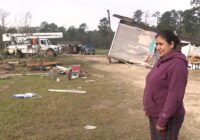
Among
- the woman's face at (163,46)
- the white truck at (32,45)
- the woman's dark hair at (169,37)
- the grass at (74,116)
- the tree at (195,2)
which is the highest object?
the tree at (195,2)

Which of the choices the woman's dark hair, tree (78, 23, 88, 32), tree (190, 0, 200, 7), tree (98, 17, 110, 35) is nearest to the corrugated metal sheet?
the woman's dark hair

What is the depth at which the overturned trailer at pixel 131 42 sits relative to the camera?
28.9 metres

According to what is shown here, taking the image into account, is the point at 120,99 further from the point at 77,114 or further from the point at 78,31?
the point at 78,31

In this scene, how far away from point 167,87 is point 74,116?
5582mm

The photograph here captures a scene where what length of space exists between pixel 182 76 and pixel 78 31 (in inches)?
3948

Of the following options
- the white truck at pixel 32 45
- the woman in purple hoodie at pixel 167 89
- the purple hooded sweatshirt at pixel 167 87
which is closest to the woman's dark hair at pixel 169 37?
the woman in purple hoodie at pixel 167 89

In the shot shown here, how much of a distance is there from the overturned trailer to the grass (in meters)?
15.4

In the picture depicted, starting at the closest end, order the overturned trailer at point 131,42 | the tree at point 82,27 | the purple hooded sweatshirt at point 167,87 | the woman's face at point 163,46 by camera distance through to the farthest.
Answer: the purple hooded sweatshirt at point 167,87 < the woman's face at point 163,46 < the overturned trailer at point 131,42 < the tree at point 82,27

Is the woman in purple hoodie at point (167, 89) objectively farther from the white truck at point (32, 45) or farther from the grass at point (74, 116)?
the white truck at point (32, 45)

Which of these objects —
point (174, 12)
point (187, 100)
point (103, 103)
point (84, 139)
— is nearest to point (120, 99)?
point (103, 103)

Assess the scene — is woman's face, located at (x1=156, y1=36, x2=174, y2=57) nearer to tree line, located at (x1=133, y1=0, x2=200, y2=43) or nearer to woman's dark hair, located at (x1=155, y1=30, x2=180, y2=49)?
woman's dark hair, located at (x1=155, y1=30, x2=180, y2=49)

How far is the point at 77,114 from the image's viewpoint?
952 cm

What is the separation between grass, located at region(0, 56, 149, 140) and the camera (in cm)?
762

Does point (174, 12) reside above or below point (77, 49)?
above
